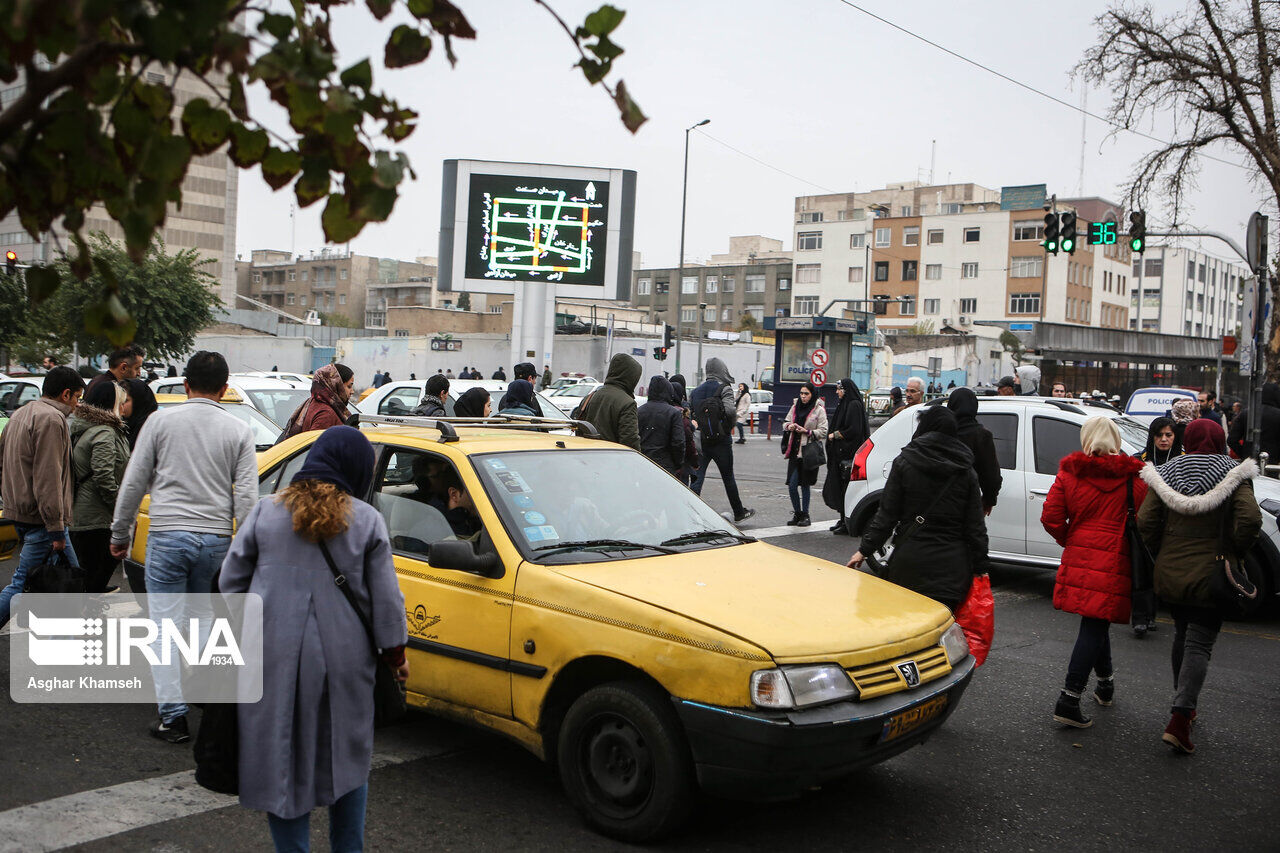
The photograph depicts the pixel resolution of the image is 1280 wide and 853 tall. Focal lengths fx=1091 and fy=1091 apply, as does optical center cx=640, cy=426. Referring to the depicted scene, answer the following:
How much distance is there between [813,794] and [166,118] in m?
3.86

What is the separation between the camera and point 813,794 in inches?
190

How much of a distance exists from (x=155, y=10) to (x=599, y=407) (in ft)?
24.2

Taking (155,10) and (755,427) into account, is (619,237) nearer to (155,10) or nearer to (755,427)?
(755,427)

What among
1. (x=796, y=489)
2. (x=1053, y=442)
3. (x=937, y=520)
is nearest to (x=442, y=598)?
(x=937, y=520)

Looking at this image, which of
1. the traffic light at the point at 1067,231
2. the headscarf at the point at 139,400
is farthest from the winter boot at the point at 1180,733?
the traffic light at the point at 1067,231

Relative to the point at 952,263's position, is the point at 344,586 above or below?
below

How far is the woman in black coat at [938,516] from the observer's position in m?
5.71

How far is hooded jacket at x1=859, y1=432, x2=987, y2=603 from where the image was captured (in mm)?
5707

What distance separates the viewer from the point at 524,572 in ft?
15.0

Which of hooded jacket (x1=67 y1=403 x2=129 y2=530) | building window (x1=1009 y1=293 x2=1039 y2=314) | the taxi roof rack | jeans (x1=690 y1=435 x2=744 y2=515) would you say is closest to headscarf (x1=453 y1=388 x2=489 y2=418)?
the taxi roof rack

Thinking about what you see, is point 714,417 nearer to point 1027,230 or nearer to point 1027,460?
point 1027,460

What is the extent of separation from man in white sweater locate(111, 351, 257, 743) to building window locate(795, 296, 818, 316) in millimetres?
88998

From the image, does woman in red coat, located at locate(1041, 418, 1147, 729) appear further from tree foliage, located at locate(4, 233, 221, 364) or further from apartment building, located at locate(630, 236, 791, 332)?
apartment building, located at locate(630, 236, 791, 332)

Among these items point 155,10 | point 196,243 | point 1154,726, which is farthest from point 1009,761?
point 196,243
